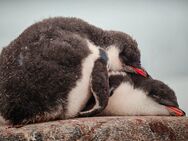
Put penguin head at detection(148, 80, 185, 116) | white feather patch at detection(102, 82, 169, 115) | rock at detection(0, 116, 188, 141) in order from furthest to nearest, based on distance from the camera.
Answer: penguin head at detection(148, 80, 185, 116)
white feather patch at detection(102, 82, 169, 115)
rock at detection(0, 116, 188, 141)

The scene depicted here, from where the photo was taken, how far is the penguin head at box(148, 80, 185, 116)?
4.72 metres

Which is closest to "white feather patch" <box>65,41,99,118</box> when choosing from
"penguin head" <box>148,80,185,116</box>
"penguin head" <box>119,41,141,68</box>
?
"penguin head" <box>119,41,141,68</box>

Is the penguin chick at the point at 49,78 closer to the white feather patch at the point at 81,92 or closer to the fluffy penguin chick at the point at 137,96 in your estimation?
the white feather patch at the point at 81,92

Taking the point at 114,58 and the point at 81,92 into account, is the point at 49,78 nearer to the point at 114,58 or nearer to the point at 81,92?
the point at 81,92

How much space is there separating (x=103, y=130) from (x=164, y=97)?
0.99 meters

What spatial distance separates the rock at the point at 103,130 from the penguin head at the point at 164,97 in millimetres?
347

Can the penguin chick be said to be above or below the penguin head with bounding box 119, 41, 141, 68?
below

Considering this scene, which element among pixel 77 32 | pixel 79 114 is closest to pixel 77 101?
pixel 79 114

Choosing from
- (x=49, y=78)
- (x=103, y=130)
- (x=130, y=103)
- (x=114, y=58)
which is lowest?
(x=103, y=130)

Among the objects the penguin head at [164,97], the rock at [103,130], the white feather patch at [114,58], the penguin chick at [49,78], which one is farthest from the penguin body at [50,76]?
the penguin head at [164,97]

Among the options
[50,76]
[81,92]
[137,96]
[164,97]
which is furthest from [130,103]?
[50,76]

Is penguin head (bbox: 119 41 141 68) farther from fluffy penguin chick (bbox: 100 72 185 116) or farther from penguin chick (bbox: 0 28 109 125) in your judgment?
penguin chick (bbox: 0 28 109 125)

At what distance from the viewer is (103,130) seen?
395 centimetres

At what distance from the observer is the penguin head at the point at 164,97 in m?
4.72
